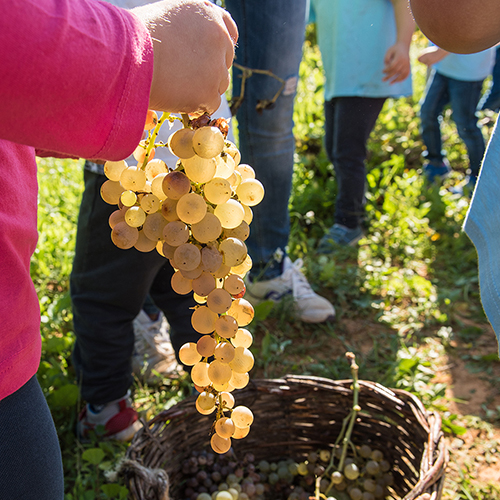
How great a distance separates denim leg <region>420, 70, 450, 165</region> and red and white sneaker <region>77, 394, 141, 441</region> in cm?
298

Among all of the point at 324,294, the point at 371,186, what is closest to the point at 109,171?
the point at 324,294

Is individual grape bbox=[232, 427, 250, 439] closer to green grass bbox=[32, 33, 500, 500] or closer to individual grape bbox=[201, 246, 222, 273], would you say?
individual grape bbox=[201, 246, 222, 273]

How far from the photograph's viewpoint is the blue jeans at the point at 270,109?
171 centimetres

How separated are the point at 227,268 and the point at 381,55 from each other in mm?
2099

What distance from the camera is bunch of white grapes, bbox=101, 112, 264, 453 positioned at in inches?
26.2

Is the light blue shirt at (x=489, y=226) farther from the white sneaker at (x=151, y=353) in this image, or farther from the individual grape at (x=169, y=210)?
the white sneaker at (x=151, y=353)

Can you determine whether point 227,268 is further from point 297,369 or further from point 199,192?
point 297,369

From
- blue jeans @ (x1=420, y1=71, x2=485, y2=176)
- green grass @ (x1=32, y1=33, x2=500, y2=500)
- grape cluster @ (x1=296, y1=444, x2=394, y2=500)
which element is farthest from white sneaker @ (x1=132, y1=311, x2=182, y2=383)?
blue jeans @ (x1=420, y1=71, x2=485, y2=176)

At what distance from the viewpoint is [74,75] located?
20.4 inches

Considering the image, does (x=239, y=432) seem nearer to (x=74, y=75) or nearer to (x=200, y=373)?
(x=200, y=373)

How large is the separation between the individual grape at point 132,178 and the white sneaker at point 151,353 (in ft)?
4.14

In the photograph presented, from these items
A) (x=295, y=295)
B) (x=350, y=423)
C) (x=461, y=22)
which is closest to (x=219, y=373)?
(x=461, y=22)

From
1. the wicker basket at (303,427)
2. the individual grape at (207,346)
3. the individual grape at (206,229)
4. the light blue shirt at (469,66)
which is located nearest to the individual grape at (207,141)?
the individual grape at (206,229)

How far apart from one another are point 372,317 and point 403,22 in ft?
4.53
